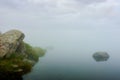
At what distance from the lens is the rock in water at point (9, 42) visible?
7138 cm

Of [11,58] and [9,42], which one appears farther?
[9,42]

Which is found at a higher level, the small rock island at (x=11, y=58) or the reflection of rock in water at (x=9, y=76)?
the small rock island at (x=11, y=58)

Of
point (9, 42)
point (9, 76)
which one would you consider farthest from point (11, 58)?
point (9, 76)

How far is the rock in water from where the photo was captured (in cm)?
7138

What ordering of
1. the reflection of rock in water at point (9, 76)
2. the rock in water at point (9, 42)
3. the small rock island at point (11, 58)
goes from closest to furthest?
1. the reflection of rock in water at point (9, 76)
2. the small rock island at point (11, 58)
3. the rock in water at point (9, 42)

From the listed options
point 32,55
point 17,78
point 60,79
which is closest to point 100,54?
point 32,55

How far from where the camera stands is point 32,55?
345 ft

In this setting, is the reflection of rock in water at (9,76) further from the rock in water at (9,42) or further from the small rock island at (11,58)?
the rock in water at (9,42)

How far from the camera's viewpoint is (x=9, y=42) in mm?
74500

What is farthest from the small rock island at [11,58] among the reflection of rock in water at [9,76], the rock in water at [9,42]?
the reflection of rock in water at [9,76]

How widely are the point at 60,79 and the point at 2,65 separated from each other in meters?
17.1

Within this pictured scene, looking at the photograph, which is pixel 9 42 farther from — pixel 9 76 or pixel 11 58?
pixel 9 76

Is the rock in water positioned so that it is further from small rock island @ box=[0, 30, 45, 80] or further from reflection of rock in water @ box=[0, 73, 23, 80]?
reflection of rock in water @ box=[0, 73, 23, 80]

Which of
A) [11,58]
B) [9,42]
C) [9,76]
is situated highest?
A: [9,42]
